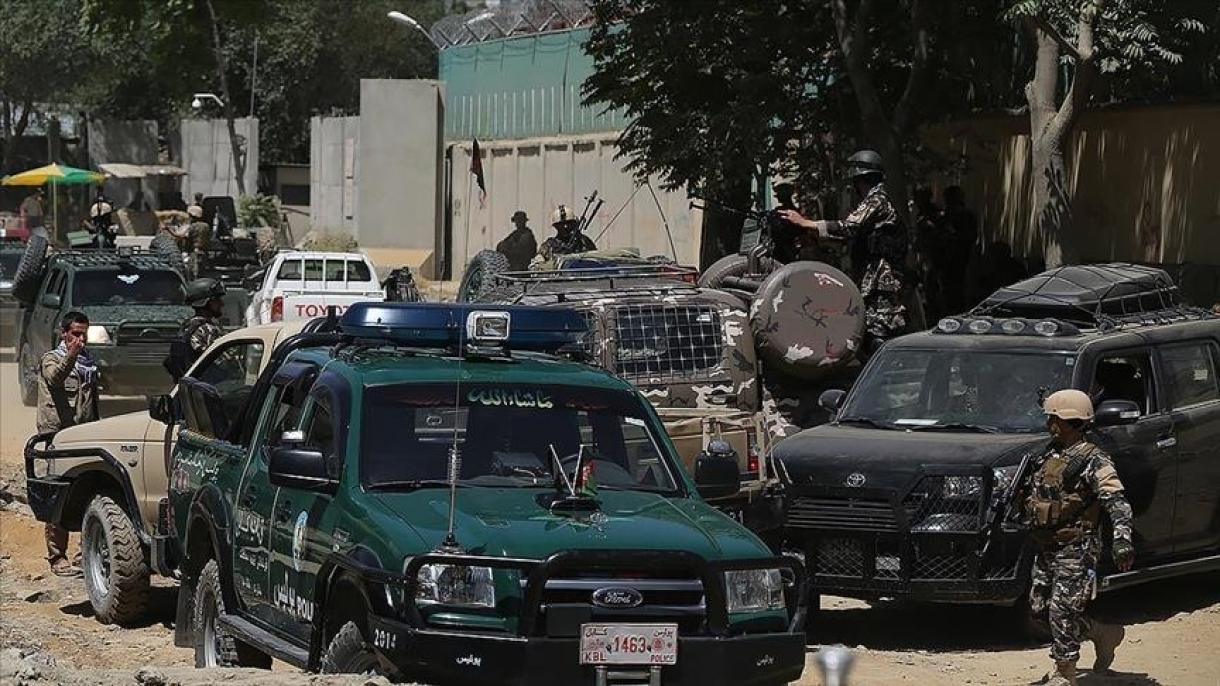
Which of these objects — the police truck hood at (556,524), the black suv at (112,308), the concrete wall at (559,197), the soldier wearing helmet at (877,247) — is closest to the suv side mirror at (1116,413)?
the police truck hood at (556,524)

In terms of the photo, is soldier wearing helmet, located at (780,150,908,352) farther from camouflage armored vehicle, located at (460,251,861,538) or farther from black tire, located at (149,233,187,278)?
black tire, located at (149,233,187,278)

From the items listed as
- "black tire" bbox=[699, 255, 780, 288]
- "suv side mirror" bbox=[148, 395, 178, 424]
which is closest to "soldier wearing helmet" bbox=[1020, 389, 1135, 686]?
"suv side mirror" bbox=[148, 395, 178, 424]

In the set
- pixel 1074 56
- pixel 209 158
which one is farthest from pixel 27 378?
pixel 209 158

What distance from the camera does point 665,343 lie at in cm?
1377

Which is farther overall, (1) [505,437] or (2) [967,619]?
(2) [967,619]

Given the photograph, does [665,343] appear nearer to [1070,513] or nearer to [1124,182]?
[1070,513]

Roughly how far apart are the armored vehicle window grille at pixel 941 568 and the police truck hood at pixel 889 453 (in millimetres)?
439

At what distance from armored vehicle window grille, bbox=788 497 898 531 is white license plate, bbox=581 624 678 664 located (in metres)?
4.03

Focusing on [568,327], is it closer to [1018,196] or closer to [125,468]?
[125,468]

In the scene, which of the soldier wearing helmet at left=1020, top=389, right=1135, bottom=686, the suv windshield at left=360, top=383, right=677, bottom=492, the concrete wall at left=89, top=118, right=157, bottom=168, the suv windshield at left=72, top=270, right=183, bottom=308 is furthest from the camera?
the concrete wall at left=89, top=118, right=157, bottom=168

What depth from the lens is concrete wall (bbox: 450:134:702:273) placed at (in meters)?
34.3

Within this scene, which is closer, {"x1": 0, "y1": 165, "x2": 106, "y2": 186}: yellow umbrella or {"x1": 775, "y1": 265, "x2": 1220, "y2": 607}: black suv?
{"x1": 775, "y1": 265, "x2": 1220, "y2": 607}: black suv

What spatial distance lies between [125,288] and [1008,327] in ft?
47.9

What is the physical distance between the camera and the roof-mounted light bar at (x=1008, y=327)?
41.2ft
